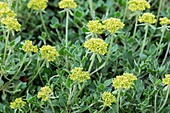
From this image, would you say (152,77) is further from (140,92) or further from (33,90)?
(33,90)

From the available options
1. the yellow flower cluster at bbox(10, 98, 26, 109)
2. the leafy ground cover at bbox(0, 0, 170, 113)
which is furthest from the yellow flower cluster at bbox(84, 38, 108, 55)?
the yellow flower cluster at bbox(10, 98, 26, 109)

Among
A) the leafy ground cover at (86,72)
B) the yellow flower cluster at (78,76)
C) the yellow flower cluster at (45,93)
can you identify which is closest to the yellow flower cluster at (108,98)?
the leafy ground cover at (86,72)

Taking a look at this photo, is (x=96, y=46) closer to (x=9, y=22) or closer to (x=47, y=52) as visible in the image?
(x=47, y=52)

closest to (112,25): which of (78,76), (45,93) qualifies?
(78,76)

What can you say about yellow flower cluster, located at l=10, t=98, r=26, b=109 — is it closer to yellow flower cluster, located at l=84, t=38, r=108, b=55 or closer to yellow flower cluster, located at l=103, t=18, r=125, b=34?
yellow flower cluster, located at l=84, t=38, r=108, b=55

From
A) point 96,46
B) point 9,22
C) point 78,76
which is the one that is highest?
point 9,22
